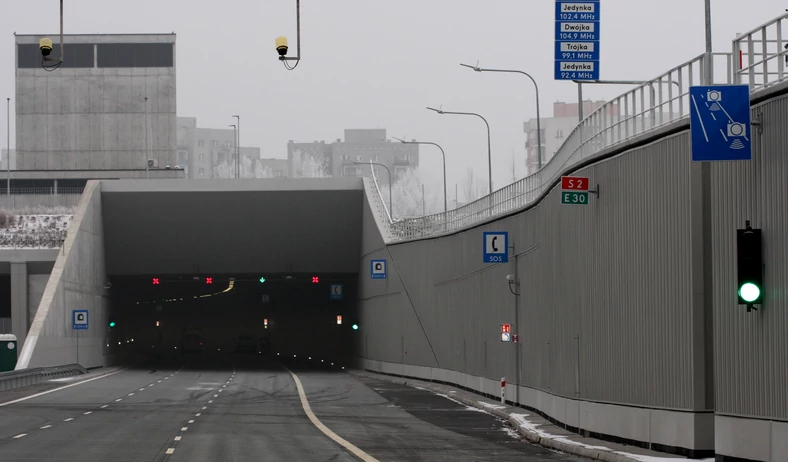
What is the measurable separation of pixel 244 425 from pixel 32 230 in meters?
57.2

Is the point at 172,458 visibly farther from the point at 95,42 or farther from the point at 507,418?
the point at 95,42

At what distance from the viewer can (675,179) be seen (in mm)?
20625

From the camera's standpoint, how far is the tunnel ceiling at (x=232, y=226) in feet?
215

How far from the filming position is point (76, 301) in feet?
205

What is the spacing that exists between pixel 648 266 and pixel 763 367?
15.8 ft

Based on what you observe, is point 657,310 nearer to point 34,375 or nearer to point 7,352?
point 34,375

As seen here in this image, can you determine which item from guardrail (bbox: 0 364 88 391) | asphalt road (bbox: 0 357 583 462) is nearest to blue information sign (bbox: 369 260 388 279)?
asphalt road (bbox: 0 357 583 462)

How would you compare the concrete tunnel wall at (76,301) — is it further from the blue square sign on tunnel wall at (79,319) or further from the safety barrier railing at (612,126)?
the safety barrier railing at (612,126)

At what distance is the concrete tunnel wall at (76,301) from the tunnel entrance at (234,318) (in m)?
12.3

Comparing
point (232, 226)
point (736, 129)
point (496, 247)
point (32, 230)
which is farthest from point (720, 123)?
point (32, 230)

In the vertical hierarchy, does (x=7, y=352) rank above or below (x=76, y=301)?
below

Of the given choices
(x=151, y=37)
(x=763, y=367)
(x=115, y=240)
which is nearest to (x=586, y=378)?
(x=763, y=367)

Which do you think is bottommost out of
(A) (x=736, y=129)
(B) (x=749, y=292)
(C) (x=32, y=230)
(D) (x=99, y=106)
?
(B) (x=749, y=292)

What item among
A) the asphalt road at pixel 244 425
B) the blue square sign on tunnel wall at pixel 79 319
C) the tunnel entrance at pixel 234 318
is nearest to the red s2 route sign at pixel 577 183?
the asphalt road at pixel 244 425
